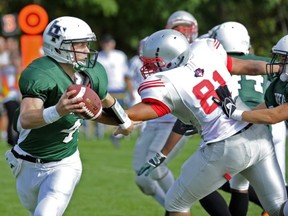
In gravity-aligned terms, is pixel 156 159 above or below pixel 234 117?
below

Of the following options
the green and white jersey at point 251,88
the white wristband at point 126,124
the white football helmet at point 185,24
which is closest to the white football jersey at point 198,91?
the white wristband at point 126,124

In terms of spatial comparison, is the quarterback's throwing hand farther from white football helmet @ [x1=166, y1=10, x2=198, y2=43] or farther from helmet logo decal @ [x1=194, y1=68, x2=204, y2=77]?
white football helmet @ [x1=166, y1=10, x2=198, y2=43]

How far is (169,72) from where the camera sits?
5086 mm

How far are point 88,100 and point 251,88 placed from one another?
1837mm

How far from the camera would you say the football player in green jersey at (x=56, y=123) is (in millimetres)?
4980

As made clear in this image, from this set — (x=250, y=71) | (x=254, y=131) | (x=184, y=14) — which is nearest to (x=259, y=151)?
(x=254, y=131)

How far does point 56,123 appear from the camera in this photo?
5.12 m

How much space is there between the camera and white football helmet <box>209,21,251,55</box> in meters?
6.22

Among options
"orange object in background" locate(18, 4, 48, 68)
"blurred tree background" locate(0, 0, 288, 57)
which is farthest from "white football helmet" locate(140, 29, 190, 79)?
"blurred tree background" locate(0, 0, 288, 57)

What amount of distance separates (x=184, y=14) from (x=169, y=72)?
2463 mm

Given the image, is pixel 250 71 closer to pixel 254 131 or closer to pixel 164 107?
pixel 254 131

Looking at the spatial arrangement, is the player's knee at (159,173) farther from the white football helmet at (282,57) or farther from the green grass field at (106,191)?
the white football helmet at (282,57)

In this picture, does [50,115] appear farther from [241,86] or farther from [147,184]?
[147,184]

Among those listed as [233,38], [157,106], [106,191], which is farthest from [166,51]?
[106,191]
